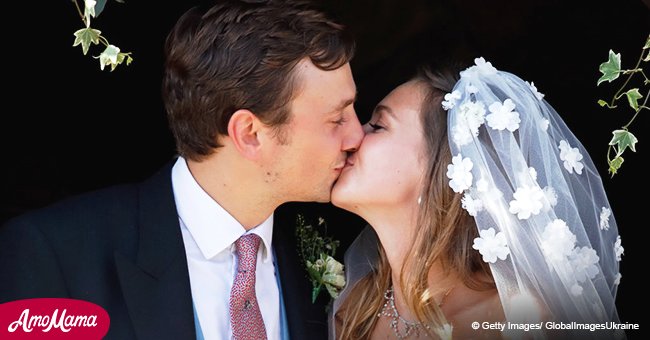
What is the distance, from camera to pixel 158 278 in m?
3.02

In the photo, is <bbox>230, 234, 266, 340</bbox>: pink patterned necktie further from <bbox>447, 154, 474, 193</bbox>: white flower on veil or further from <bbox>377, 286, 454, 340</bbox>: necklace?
<bbox>447, 154, 474, 193</bbox>: white flower on veil

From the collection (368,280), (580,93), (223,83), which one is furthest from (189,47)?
(580,93)

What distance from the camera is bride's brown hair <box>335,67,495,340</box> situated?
334 centimetres

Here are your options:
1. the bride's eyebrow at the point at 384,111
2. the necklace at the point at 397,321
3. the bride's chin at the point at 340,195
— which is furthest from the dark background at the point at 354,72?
the bride's chin at the point at 340,195

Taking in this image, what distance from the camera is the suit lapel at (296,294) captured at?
3328mm

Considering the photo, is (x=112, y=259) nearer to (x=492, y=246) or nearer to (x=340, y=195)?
(x=340, y=195)

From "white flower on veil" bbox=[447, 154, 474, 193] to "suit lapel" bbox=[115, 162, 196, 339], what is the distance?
0.90 metres

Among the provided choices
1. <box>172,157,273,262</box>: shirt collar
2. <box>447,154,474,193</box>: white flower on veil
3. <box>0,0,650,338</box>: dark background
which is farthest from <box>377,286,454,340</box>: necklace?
<box>0,0,650,338</box>: dark background

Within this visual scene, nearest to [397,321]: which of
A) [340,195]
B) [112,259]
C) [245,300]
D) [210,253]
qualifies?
[340,195]

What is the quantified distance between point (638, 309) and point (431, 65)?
231 centimetres

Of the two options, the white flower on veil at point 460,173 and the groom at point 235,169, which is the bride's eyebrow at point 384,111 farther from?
the white flower on veil at point 460,173

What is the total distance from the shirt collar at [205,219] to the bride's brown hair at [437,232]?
0.54 metres

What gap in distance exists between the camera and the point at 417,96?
3.47 meters

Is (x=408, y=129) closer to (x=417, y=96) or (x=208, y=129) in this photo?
(x=417, y=96)
